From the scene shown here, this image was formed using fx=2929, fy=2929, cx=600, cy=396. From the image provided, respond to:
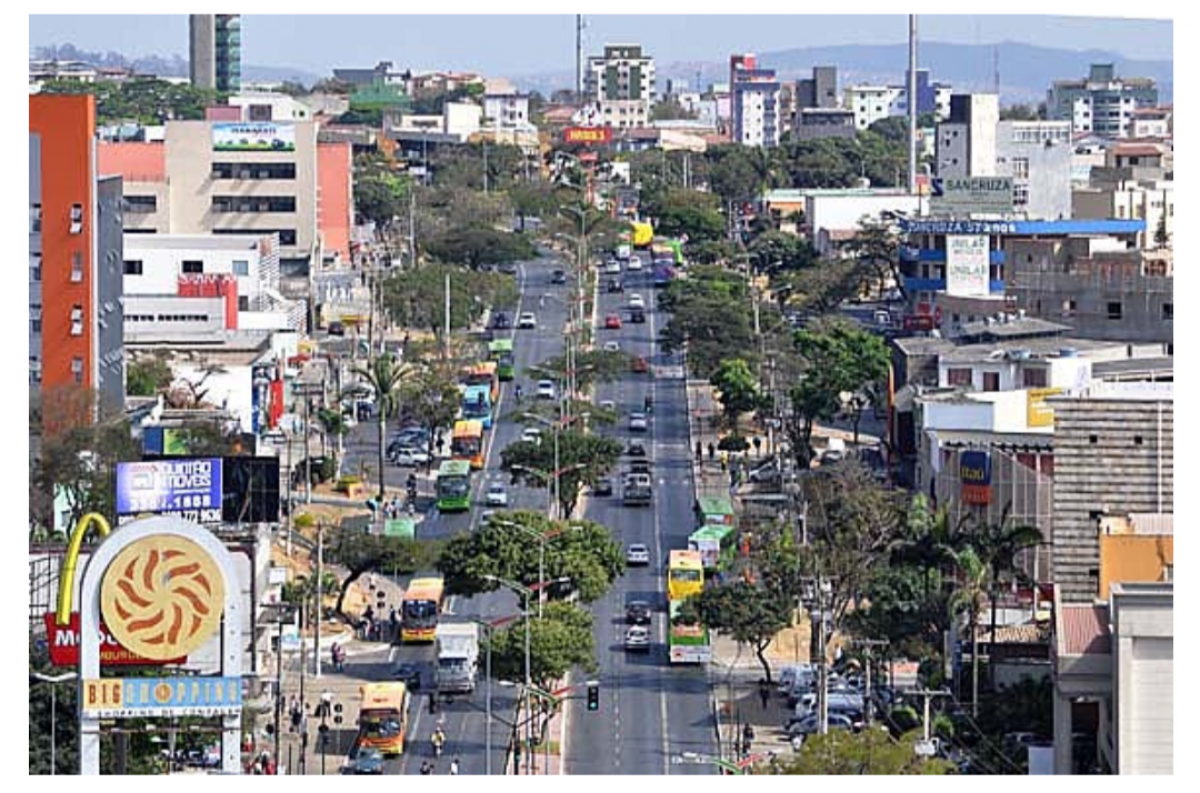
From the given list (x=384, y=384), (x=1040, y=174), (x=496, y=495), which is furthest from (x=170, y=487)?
(x=1040, y=174)

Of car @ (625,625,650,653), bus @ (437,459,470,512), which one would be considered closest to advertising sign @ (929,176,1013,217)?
bus @ (437,459,470,512)

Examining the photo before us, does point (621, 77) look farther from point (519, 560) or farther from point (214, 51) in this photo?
point (519, 560)

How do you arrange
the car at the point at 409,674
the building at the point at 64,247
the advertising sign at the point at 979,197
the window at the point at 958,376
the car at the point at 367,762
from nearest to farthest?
the car at the point at 367,762 → the car at the point at 409,674 → the building at the point at 64,247 → the window at the point at 958,376 → the advertising sign at the point at 979,197

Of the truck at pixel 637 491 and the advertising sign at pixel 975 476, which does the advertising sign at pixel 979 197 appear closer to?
the truck at pixel 637 491

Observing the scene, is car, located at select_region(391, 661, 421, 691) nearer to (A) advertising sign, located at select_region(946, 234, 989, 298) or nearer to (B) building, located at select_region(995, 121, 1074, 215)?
(A) advertising sign, located at select_region(946, 234, 989, 298)

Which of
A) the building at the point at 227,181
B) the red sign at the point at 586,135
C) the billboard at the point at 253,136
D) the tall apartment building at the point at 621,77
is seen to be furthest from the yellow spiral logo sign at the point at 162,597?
the tall apartment building at the point at 621,77

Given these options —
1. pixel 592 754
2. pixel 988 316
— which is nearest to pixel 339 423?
pixel 988 316
